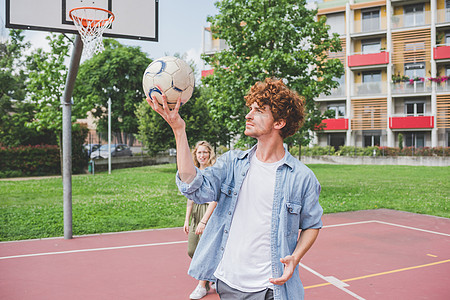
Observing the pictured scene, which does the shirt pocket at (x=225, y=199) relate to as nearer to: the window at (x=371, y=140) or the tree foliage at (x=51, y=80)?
the tree foliage at (x=51, y=80)

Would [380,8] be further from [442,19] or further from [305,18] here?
[305,18]

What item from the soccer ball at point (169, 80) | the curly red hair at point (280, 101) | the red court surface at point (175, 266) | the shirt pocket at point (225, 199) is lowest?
the red court surface at point (175, 266)

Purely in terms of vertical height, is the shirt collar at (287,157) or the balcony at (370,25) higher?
the balcony at (370,25)

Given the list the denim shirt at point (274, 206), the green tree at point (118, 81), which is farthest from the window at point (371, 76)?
the denim shirt at point (274, 206)

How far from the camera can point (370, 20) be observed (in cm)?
3881

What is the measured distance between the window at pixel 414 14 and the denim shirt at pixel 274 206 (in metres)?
40.5

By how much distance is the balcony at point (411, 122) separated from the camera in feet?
115

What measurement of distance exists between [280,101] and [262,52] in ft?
37.7

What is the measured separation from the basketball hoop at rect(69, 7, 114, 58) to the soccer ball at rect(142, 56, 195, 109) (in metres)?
4.03

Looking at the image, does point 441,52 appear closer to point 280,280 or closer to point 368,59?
point 368,59

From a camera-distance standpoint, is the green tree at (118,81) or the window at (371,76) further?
the window at (371,76)

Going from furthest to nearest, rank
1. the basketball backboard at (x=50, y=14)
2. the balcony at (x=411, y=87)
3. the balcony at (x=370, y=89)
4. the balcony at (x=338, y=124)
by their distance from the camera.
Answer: the balcony at (x=338, y=124) → the balcony at (x=370, y=89) → the balcony at (x=411, y=87) → the basketball backboard at (x=50, y=14)

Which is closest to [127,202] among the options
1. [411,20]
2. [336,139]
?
[336,139]

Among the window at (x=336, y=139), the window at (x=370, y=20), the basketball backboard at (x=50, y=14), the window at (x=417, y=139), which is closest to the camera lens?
the basketball backboard at (x=50, y=14)
